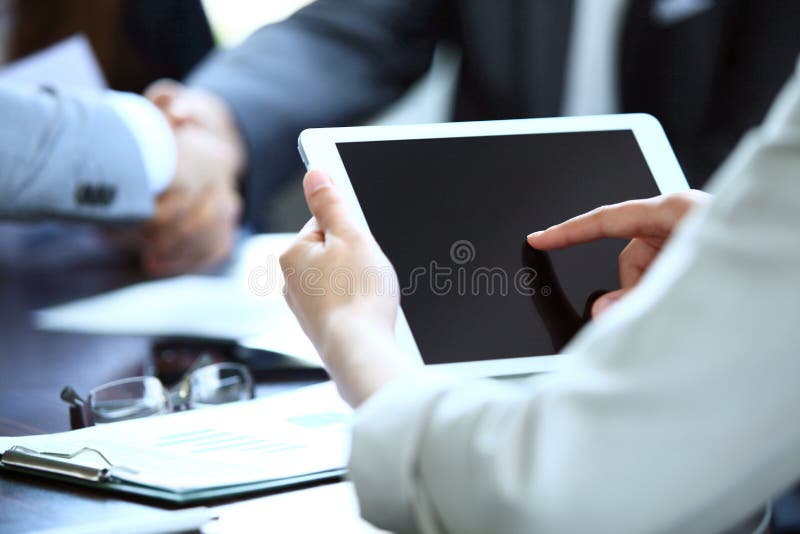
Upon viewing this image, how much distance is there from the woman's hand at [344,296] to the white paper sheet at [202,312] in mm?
433

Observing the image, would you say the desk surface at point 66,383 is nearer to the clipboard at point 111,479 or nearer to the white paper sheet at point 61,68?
the clipboard at point 111,479

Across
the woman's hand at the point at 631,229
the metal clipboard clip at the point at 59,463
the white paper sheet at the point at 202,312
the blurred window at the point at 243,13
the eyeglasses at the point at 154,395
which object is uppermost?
the blurred window at the point at 243,13

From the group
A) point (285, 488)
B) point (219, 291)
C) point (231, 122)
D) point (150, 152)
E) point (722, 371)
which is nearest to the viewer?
point (722, 371)

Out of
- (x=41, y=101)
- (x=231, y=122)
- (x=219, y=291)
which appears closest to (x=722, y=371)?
→ (x=219, y=291)

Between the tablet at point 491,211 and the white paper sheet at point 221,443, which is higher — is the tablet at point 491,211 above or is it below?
above

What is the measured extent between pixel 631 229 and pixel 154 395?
0.42 m

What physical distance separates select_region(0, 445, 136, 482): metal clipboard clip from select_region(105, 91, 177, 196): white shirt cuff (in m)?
0.97

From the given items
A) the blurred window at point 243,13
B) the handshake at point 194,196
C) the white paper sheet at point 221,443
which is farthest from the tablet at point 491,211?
the blurred window at point 243,13

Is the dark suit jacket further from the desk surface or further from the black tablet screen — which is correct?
the black tablet screen

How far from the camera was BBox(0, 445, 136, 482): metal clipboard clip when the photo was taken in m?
0.60

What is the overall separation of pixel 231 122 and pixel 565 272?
1298 millimetres

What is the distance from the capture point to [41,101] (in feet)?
4.96

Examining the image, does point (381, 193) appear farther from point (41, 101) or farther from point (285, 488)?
point (41, 101)

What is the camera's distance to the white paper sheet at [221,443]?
23.7 inches
